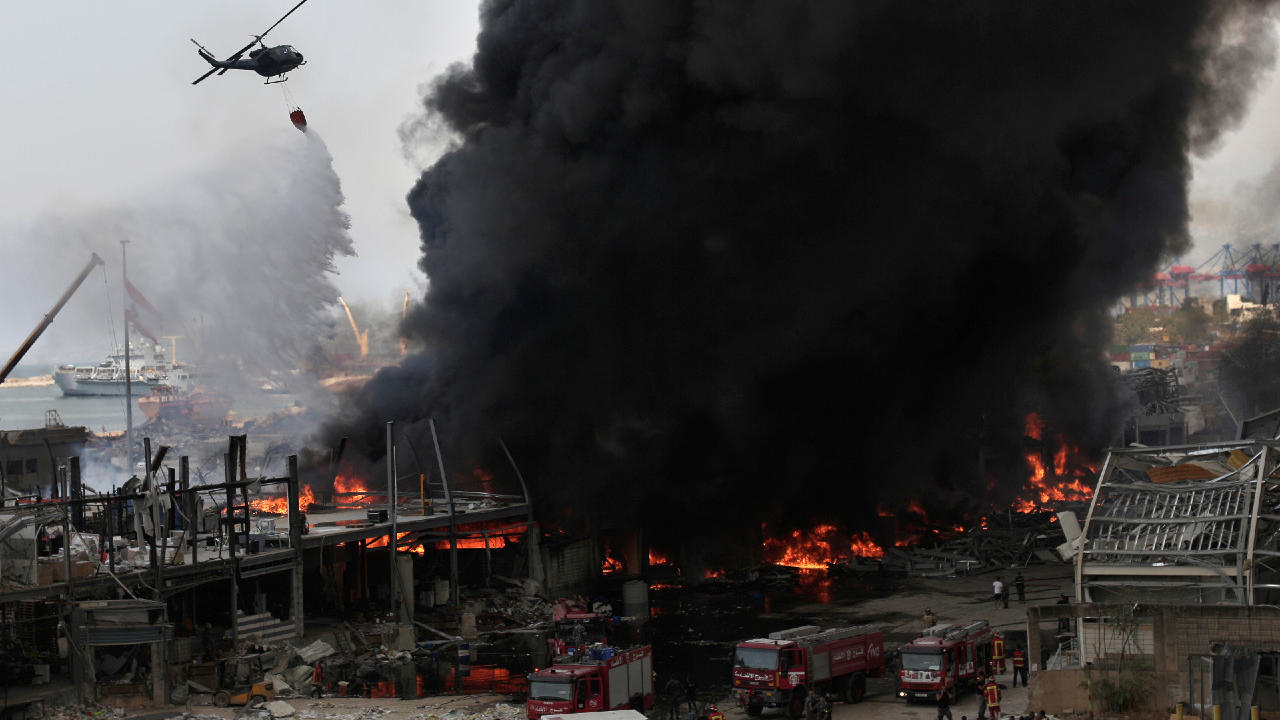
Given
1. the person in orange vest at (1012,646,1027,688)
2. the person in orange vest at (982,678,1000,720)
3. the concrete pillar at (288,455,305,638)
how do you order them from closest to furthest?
the person in orange vest at (982,678,1000,720)
the person in orange vest at (1012,646,1027,688)
the concrete pillar at (288,455,305,638)

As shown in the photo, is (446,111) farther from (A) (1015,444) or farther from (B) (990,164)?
(A) (1015,444)

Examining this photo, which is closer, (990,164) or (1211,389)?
(990,164)

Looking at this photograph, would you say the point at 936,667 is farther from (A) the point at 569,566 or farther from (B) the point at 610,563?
(B) the point at 610,563

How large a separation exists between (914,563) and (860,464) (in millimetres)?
7631

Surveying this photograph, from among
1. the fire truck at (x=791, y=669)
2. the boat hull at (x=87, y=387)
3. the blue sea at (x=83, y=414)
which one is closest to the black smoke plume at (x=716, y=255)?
the fire truck at (x=791, y=669)

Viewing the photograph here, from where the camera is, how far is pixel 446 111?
208 ft

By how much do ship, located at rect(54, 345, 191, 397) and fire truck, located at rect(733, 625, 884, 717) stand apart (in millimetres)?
123334

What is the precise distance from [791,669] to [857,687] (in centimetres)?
274

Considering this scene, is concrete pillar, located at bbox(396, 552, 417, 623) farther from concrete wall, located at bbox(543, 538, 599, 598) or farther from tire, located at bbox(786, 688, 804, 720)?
tire, located at bbox(786, 688, 804, 720)

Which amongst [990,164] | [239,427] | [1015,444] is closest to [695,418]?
[990,164]

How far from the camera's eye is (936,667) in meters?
27.9

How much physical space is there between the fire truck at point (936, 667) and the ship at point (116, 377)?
124811 mm

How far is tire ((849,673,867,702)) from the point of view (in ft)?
97.4

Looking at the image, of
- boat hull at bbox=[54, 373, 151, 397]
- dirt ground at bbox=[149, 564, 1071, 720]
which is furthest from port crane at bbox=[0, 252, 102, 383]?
boat hull at bbox=[54, 373, 151, 397]
